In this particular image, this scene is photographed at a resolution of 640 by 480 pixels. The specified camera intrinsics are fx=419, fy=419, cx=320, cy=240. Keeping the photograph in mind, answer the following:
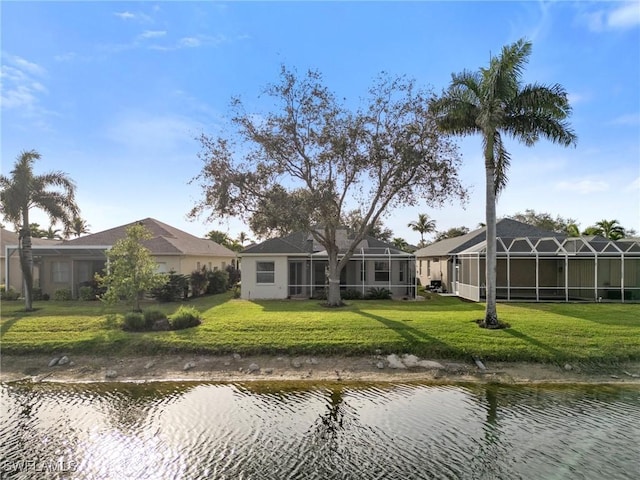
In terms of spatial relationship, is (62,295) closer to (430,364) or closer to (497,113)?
(430,364)

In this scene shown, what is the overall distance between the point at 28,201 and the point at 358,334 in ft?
56.1

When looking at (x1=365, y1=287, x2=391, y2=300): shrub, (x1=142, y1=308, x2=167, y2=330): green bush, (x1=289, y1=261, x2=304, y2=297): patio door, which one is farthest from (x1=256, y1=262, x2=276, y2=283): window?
(x1=142, y1=308, x2=167, y2=330): green bush

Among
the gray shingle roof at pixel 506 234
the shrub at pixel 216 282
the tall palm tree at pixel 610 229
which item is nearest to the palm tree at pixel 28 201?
the shrub at pixel 216 282

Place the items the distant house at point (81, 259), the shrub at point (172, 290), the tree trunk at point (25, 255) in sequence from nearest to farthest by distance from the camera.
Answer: the tree trunk at point (25, 255) < the shrub at point (172, 290) < the distant house at point (81, 259)

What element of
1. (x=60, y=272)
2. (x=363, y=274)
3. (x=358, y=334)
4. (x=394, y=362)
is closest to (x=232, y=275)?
(x=60, y=272)

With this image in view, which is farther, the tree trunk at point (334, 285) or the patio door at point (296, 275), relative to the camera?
the patio door at point (296, 275)

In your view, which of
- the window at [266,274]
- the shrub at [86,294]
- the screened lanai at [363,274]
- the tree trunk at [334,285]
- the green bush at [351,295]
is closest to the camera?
the tree trunk at [334,285]

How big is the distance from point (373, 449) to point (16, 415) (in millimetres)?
8273

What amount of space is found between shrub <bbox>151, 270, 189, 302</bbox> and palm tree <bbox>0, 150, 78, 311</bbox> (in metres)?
5.72

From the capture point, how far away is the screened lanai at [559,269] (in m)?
22.4

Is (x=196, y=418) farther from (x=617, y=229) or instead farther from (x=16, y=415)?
(x=617, y=229)

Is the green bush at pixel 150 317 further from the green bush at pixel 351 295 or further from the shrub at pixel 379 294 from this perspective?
the shrub at pixel 379 294

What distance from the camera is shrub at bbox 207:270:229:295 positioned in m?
28.2

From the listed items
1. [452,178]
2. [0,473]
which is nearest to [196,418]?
[0,473]
